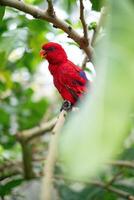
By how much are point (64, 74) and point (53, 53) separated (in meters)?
0.13

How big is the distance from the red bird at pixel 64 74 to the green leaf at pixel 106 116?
3.93 ft

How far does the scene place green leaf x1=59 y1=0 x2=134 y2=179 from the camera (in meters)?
0.17

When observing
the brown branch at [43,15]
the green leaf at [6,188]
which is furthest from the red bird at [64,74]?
the brown branch at [43,15]

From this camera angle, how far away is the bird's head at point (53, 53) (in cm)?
167

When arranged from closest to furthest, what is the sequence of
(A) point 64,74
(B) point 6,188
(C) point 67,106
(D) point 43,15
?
(D) point 43,15
(C) point 67,106
(B) point 6,188
(A) point 64,74

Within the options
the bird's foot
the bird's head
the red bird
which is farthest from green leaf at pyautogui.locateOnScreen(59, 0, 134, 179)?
the bird's head

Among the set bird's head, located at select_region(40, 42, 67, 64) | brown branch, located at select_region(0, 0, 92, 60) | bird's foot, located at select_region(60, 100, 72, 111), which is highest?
brown branch, located at select_region(0, 0, 92, 60)

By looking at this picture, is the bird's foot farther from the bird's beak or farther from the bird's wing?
the bird's beak

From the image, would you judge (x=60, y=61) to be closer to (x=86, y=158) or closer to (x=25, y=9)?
(x=25, y=9)

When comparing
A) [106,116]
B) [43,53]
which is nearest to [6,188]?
[43,53]

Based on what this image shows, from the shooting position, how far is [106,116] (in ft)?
0.57

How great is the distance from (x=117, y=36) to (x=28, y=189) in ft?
6.23

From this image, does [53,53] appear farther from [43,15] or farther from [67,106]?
[43,15]

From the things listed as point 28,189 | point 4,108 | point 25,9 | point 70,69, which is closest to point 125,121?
point 25,9
